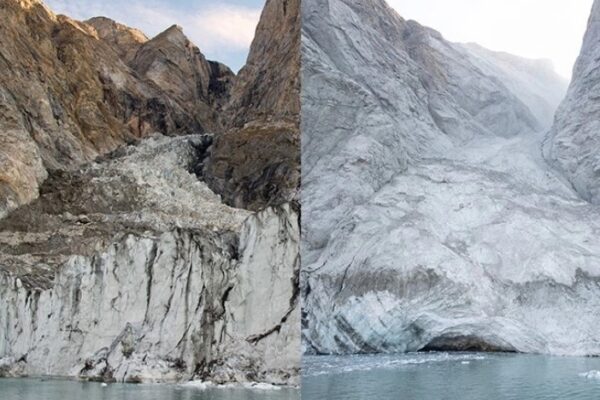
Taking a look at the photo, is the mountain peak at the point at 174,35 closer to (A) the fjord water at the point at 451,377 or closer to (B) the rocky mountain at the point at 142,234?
(B) the rocky mountain at the point at 142,234

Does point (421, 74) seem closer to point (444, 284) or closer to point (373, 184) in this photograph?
point (373, 184)

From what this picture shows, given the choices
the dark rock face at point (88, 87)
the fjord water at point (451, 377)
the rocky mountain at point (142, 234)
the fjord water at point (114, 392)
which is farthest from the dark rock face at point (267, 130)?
the fjord water at point (451, 377)

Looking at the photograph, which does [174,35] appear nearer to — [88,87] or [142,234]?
[88,87]

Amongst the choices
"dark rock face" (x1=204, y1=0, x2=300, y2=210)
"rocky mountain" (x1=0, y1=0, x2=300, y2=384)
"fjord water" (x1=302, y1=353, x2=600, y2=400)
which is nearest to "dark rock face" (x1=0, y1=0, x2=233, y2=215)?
"rocky mountain" (x1=0, y1=0, x2=300, y2=384)

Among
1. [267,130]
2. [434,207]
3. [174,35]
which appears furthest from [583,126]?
[174,35]

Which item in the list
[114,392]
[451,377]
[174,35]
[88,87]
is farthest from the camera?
[88,87]
